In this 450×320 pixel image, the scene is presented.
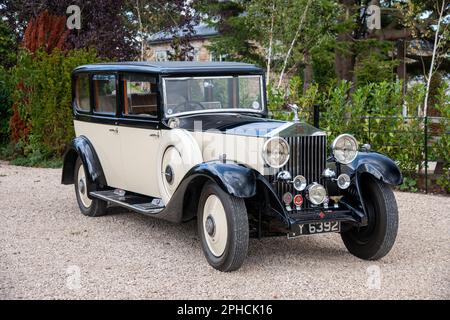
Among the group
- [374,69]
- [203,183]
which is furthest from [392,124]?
[374,69]

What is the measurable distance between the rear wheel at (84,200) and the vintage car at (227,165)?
0.27 m

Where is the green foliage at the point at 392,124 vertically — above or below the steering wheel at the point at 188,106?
below

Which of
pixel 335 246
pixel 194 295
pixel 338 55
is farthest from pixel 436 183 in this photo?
pixel 338 55

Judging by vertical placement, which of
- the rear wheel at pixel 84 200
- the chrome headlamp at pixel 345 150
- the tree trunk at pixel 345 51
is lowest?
the rear wheel at pixel 84 200

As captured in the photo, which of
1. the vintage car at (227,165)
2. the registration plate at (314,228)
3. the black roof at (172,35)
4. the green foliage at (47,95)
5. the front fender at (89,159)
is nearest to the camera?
the registration plate at (314,228)

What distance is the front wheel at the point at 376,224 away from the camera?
17.5 ft

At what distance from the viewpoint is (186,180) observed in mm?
5402

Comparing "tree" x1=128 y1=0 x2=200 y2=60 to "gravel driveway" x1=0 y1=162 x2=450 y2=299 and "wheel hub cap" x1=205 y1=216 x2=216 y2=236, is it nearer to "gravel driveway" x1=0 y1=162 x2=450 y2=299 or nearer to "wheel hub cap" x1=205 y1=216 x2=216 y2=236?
"gravel driveway" x1=0 y1=162 x2=450 y2=299

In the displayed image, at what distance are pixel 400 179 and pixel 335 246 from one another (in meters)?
1.12

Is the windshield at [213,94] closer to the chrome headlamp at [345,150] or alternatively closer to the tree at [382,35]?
the chrome headlamp at [345,150]

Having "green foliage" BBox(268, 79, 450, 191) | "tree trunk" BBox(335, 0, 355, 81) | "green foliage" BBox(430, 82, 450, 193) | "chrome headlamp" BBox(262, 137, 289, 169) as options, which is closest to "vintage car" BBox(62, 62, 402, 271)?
"chrome headlamp" BBox(262, 137, 289, 169)

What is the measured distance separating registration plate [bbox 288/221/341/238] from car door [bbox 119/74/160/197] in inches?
75.2

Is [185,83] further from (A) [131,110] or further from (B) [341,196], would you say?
(B) [341,196]

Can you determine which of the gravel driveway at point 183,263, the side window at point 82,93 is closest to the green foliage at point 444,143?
the gravel driveway at point 183,263
